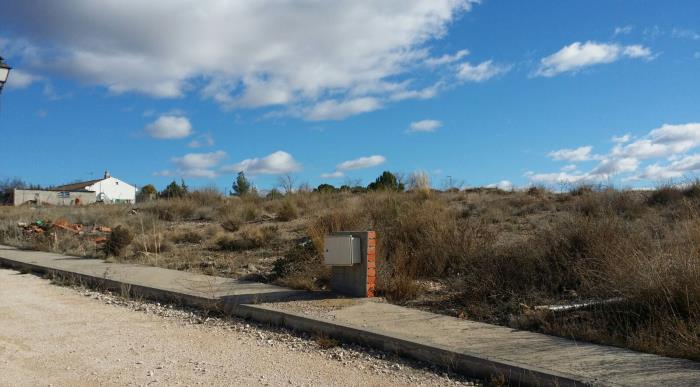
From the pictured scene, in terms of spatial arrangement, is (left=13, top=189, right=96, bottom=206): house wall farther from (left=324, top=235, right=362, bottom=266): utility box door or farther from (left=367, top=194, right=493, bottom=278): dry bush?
(left=324, top=235, right=362, bottom=266): utility box door

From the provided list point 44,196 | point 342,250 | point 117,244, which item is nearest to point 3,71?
point 117,244

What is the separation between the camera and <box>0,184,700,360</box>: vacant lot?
619 cm

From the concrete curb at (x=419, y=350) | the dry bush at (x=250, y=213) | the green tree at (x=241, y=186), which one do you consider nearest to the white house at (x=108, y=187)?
the green tree at (x=241, y=186)

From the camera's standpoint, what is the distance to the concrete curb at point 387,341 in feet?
16.2

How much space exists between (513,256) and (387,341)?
333 cm

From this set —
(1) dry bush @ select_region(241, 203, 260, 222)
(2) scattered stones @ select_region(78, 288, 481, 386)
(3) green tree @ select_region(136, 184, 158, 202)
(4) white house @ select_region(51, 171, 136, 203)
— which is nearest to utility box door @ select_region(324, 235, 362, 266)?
(2) scattered stones @ select_region(78, 288, 481, 386)

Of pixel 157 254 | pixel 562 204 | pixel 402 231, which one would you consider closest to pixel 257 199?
pixel 157 254

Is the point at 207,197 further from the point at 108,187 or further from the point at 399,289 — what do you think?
the point at 108,187

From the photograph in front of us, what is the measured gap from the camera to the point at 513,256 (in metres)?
8.72

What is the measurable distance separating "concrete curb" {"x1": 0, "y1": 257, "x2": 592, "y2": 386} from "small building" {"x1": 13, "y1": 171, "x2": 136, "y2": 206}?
7232 centimetres

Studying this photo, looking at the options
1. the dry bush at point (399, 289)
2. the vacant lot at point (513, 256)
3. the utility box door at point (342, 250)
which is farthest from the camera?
the dry bush at point (399, 289)

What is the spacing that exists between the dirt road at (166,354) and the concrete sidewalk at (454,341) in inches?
8.5

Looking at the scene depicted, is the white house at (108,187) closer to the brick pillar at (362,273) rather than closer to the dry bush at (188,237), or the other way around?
the dry bush at (188,237)

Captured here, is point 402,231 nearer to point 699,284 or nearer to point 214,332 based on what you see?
point 214,332
